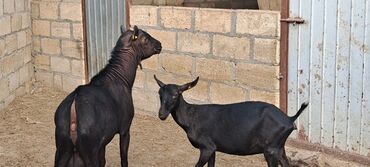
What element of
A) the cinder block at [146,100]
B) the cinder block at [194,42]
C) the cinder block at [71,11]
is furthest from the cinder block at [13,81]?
the cinder block at [194,42]

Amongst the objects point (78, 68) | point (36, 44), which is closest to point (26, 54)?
point (36, 44)

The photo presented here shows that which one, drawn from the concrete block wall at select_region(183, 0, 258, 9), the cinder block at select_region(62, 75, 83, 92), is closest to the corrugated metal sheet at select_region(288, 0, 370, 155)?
the concrete block wall at select_region(183, 0, 258, 9)

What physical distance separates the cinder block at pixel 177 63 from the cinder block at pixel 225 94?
1.55 ft

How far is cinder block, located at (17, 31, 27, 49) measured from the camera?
981cm

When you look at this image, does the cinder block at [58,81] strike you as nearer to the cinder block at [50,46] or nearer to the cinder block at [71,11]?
the cinder block at [50,46]

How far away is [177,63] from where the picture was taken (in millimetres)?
8344

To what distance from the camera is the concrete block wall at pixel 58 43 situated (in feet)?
32.2

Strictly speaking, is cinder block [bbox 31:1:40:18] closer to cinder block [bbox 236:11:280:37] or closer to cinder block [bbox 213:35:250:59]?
cinder block [bbox 213:35:250:59]

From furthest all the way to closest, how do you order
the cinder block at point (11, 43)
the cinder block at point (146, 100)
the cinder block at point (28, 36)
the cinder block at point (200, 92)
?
the cinder block at point (28, 36), the cinder block at point (11, 43), the cinder block at point (146, 100), the cinder block at point (200, 92)

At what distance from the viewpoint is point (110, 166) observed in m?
6.79

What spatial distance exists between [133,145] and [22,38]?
3.31m

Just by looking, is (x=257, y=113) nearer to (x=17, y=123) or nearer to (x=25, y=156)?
(x=25, y=156)

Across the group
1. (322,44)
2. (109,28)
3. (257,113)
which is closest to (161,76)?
(109,28)

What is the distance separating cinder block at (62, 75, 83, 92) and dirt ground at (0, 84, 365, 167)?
0.40m
